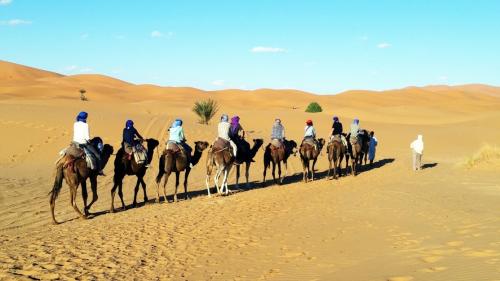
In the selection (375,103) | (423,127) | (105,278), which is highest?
(375,103)

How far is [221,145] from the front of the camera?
14.7 metres

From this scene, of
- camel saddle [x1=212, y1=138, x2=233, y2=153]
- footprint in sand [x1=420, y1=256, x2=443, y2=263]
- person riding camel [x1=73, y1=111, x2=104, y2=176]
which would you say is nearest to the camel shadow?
camel saddle [x1=212, y1=138, x2=233, y2=153]

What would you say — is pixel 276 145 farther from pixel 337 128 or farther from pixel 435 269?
pixel 435 269

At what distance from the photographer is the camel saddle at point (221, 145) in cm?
1468

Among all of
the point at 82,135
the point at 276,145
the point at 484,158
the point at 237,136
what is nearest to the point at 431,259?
the point at 82,135

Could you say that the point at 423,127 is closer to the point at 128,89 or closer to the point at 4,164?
the point at 4,164

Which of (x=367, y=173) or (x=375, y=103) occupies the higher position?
(x=375, y=103)

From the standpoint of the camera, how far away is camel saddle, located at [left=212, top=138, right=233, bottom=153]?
14680 mm

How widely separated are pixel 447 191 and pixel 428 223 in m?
5.03

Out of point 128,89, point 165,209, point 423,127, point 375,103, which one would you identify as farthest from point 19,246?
point 128,89

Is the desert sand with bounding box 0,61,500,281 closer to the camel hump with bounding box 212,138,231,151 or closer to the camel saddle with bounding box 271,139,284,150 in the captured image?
the camel saddle with bounding box 271,139,284,150

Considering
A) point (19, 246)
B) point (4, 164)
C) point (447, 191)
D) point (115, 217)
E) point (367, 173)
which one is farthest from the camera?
point (4, 164)

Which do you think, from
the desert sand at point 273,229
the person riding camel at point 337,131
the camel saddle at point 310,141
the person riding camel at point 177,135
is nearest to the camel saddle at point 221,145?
the person riding camel at point 177,135

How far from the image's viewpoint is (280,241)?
28.7ft
